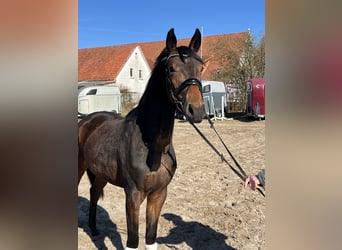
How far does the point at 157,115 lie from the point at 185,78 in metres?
0.35

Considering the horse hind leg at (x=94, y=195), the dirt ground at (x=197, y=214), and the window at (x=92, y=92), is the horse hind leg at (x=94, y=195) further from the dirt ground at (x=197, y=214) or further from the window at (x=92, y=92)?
the window at (x=92, y=92)

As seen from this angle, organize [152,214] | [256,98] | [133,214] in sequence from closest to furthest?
[133,214], [152,214], [256,98]

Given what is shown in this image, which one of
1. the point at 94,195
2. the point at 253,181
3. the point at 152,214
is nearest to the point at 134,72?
the point at 94,195

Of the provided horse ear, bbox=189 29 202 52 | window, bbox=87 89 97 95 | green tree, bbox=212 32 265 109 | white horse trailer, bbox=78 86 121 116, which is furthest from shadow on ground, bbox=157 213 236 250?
green tree, bbox=212 32 265 109

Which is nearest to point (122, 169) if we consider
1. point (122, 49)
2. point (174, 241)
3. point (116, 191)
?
point (174, 241)

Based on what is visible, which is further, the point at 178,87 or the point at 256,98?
the point at 256,98

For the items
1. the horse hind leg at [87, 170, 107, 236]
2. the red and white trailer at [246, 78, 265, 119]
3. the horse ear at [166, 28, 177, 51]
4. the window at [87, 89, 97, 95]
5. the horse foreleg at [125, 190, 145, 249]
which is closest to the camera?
the horse ear at [166, 28, 177, 51]

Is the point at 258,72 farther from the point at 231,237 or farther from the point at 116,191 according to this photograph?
the point at 231,237

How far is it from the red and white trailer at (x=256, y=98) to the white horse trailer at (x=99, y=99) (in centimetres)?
502

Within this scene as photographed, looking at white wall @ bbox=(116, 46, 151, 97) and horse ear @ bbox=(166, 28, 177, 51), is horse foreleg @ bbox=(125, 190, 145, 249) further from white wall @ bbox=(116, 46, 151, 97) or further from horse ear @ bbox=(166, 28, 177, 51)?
white wall @ bbox=(116, 46, 151, 97)

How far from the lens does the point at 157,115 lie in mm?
2053

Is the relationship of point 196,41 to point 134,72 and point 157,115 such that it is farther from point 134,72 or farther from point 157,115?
point 134,72

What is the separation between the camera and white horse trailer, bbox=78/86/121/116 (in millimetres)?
12633

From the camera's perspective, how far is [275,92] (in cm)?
59
